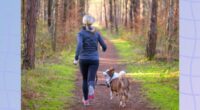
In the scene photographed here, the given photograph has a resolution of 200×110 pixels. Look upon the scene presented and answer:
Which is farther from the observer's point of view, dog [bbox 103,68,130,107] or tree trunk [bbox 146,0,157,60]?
tree trunk [bbox 146,0,157,60]

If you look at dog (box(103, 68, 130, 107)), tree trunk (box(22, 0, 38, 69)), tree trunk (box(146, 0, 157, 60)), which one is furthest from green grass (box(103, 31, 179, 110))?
tree trunk (box(22, 0, 38, 69))

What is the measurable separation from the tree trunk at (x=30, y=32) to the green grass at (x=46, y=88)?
0.40m

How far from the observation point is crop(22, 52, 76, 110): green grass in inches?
359

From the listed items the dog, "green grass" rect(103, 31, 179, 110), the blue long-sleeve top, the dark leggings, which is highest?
the blue long-sleeve top

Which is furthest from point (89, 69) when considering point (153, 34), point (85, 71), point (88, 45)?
point (153, 34)

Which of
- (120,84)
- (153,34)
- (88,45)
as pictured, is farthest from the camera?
(153,34)

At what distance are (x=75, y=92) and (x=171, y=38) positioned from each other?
3276 mm

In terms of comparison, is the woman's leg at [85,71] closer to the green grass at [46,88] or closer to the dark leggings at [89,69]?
the dark leggings at [89,69]

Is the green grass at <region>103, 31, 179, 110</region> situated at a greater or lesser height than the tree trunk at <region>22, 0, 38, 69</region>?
lesser

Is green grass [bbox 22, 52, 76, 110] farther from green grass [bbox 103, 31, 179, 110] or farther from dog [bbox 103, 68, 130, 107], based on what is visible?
green grass [bbox 103, 31, 179, 110]

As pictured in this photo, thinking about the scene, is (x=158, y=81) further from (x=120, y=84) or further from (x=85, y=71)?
(x=85, y=71)

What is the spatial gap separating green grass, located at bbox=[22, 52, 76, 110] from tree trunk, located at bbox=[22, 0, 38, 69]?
40cm

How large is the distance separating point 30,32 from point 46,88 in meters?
2.32

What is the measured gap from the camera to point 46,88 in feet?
36.4
